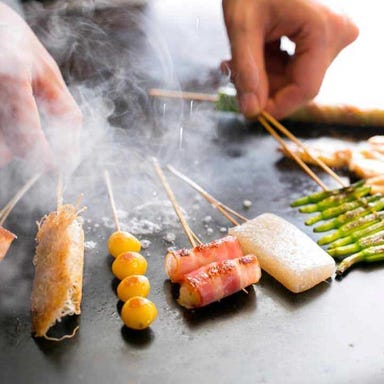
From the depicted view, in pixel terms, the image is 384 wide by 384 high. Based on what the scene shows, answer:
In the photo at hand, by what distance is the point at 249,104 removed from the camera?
555 cm

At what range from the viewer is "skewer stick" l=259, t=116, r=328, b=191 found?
529cm

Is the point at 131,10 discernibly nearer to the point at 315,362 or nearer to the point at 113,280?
the point at 113,280

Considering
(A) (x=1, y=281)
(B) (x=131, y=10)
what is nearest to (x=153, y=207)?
(A) (x=1, y=281)

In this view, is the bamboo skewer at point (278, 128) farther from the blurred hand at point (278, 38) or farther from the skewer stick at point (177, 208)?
the skewer stick at point (177, 208)

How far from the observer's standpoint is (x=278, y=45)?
601cm

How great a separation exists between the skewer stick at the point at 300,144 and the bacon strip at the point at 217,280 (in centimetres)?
157

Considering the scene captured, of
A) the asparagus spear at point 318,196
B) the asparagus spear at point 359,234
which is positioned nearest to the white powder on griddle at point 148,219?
the asparagus spear at point 318,196

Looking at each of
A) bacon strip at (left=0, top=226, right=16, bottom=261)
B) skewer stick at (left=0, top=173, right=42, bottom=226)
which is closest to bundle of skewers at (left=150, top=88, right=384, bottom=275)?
skewer stick at (left=0, top=173, right=42, bottom=226)

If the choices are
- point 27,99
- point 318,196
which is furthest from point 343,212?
point 27,99

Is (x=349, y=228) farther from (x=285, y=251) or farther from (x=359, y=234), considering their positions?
(x=285, y=251)

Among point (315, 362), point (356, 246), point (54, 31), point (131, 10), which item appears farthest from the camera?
point (131, 10)

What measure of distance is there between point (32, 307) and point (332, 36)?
3.51m

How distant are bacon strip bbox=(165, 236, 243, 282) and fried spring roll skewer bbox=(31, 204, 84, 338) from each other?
1.96ft

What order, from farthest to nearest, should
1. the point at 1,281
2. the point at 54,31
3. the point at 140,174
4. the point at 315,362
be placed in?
1. the point at 54,31
2. the point at 140,174
3. the point at 1,281
4. the point at 315,362
